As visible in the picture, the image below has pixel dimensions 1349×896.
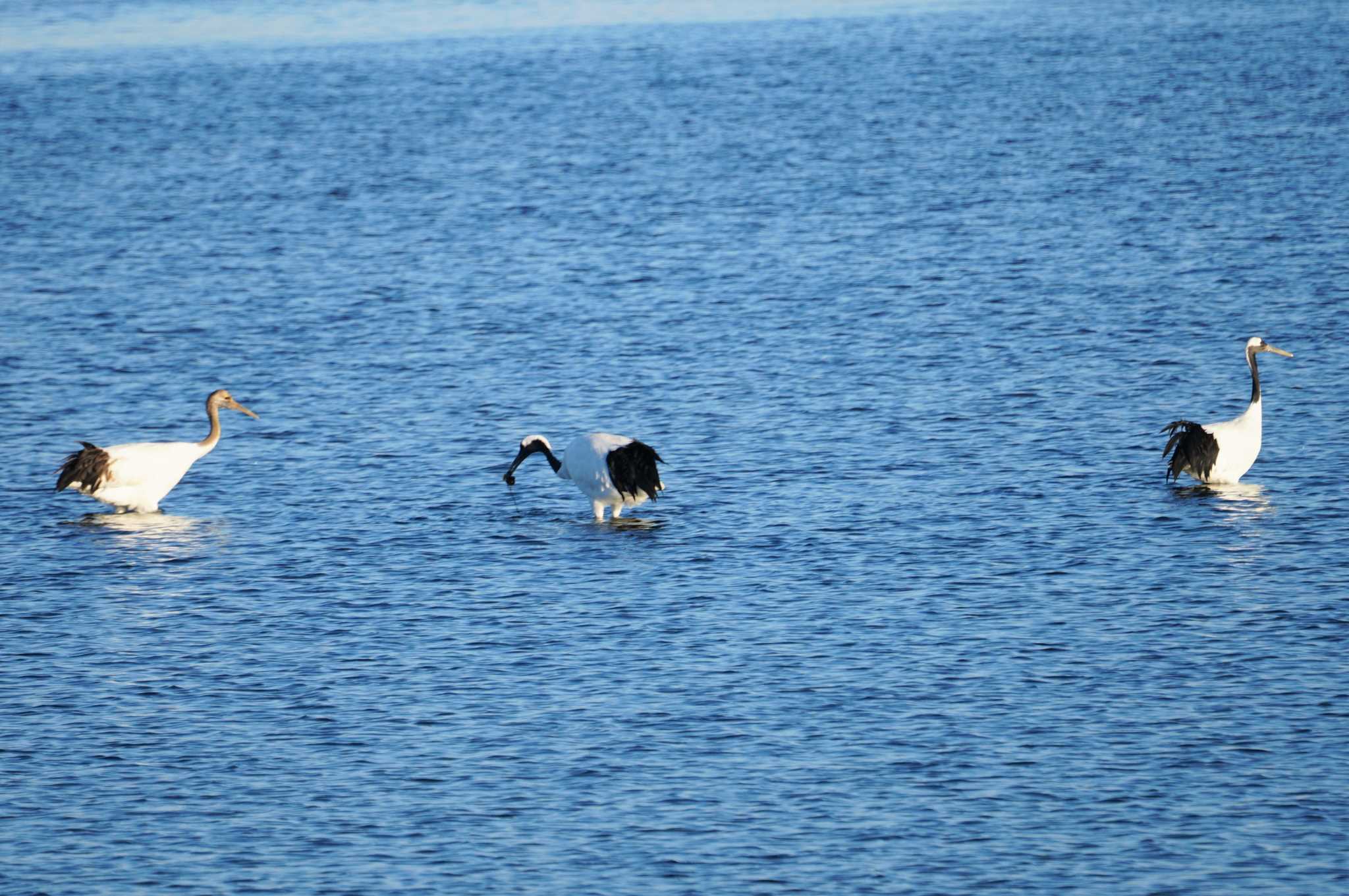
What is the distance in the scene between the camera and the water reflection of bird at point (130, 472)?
748 inches

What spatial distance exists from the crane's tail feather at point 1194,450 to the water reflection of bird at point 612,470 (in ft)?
15.7

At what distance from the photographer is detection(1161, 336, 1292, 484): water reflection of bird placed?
18.6 m

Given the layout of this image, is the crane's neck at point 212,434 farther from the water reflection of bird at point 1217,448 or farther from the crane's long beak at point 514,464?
the water reflection of bird at point 1217,448

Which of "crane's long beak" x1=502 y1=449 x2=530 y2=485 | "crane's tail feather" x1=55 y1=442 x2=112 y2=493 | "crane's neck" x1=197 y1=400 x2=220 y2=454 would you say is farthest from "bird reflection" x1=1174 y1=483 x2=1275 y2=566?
"crane's tail feather" x1=55 y1=442 x2=112 y2=493

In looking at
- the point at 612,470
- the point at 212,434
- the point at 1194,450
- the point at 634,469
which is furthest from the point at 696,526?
the point at 212,434

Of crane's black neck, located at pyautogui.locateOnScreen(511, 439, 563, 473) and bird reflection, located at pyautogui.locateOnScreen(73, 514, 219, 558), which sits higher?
crane's black neck, located at pyautogui.locateOnScreen(511, 439, 563, 473)

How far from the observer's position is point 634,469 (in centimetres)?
1808

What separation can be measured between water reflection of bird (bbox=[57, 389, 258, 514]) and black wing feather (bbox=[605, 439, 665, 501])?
4379 mm

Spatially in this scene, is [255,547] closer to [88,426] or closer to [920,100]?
[88,426]

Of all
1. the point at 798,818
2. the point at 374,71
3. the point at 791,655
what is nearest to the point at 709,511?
the point at 791,655

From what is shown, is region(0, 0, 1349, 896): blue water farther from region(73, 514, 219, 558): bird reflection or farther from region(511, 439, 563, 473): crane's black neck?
region(511, 439, 563, 473): crane's black neck

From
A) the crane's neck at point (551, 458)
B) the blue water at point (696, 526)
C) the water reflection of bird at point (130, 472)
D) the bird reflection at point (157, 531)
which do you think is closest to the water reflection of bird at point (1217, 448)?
the blue water at point (696, 526)

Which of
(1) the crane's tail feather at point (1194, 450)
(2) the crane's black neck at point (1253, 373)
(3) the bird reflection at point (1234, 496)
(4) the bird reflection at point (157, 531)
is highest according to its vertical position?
(2) the crane's black neck at point (1253, 373)

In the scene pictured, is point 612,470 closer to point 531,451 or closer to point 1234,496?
point 531,451
